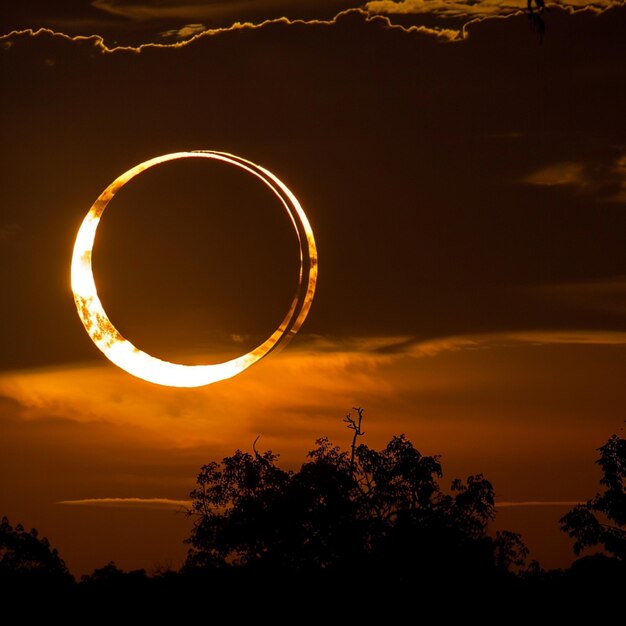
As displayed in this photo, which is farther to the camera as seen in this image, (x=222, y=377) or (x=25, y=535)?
(x=25, y=535)

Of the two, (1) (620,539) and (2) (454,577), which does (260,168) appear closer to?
(2) (454,577)

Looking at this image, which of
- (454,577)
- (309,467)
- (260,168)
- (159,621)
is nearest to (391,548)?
(454,577)

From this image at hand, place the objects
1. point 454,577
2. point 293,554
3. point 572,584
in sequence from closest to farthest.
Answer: point 572,584
point 454,577
point 293,554

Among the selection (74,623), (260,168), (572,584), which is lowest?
(74,623)

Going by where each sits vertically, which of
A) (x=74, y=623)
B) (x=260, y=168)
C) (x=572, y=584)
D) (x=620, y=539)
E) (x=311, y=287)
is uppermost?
(x=260, y=168)

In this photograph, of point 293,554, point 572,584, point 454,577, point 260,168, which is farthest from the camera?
point 293,554

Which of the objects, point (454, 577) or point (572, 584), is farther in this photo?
point (454, 577)

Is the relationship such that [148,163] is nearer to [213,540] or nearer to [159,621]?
[159,621]

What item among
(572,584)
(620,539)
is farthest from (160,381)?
(620,539)

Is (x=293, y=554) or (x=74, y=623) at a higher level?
(x=293, y=554)
